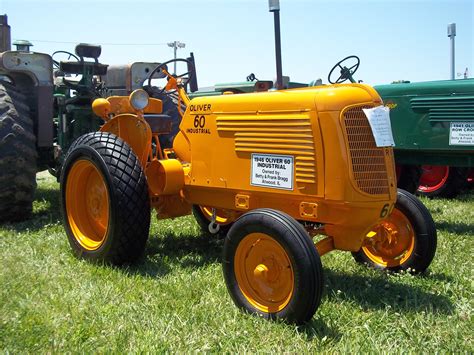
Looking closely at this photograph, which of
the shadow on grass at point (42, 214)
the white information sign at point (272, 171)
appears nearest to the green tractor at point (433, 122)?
the white information sign at point (272, 171)

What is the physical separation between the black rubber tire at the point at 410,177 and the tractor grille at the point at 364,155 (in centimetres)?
364

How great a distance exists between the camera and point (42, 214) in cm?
609

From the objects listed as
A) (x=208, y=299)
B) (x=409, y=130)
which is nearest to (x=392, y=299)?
(x=208, y=299)

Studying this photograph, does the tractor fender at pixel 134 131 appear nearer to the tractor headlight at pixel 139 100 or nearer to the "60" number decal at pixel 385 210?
the tractor headlight at pixel 139 100

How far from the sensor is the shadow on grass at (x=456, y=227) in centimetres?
573

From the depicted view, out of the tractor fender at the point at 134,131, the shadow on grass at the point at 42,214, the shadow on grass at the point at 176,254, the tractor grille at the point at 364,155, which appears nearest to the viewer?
the tractor grille at the point at 364,155

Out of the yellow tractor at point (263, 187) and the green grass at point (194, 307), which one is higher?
the yellow tractor at point (263, 187)

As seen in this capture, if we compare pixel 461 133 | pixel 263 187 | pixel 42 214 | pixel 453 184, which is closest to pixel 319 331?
pixel 263 187

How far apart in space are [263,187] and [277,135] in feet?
1.20

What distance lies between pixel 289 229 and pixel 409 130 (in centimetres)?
387

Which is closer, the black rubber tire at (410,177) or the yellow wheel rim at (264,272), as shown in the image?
the yellow wheel rim at (264,272)

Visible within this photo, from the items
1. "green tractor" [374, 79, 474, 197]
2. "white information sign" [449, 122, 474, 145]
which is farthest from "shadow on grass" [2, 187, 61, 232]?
"white information sign" [449, 122, 474, 145]

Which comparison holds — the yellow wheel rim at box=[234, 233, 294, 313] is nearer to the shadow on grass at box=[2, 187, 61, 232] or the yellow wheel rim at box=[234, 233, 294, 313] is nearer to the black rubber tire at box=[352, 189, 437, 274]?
the black rubber tire at box=[352, 189, 437, 274]

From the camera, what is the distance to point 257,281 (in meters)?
3.20
